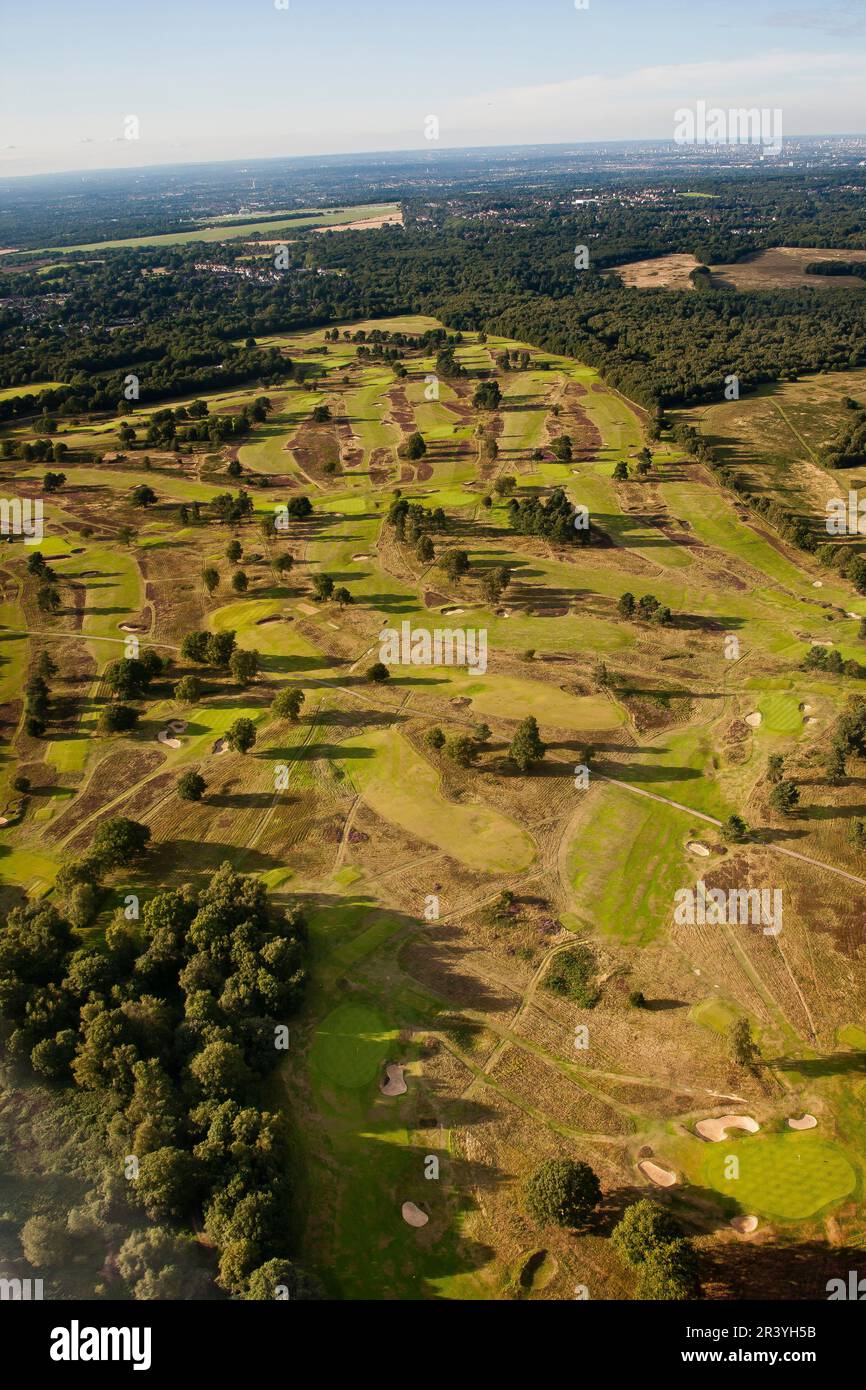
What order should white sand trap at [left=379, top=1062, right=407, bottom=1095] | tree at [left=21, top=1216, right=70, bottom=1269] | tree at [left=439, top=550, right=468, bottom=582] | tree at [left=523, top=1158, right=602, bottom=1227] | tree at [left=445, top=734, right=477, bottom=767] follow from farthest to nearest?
tree at [left=439, top=550, right=468, bottom=582]
tree at [left=445, top=734, right=477, bottom=767]
white sand trap at [left=379, top=1062, right=407, bottom=1095]
tree at [left=523, top=1158, right=602, bottom=1227]
tree at [left=21, top=1216, right=70, bottom=1269]

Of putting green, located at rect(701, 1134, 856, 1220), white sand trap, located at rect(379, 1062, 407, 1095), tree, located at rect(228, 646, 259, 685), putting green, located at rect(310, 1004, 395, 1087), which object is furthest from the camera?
tree, located at rect(228, 646, 259, 685)

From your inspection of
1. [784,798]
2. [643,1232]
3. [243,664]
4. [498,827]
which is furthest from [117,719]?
[784,798]

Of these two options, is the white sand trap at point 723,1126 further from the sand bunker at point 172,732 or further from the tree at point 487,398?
the tree at point 487,398

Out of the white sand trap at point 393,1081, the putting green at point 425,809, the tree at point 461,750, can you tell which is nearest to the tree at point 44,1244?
the white sand trap at point 393,1081

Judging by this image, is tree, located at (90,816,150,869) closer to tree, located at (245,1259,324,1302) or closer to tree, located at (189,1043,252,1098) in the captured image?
tree, located at (189,1043,252,1098)

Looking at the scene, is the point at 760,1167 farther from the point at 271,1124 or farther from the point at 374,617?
the point at 374,617

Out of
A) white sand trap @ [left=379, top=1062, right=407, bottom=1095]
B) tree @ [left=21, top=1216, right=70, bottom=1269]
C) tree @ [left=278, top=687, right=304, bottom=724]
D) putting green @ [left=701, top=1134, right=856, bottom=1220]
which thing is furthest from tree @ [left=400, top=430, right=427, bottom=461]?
tree @ [left=21, top=1216, right=70, bottom=1269]

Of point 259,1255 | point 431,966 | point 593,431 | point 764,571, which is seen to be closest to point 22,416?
point 593,431
